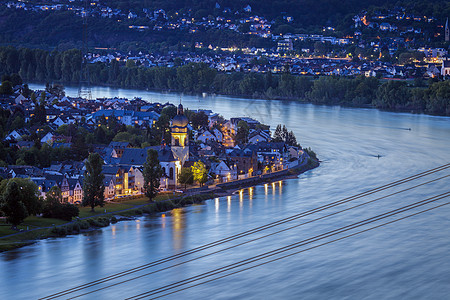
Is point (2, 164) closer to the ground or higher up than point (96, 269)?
higher up

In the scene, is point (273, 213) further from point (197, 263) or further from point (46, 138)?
point (46, 138)

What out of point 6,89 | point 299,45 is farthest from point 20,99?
point 299,45

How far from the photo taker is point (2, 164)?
35.9 feet

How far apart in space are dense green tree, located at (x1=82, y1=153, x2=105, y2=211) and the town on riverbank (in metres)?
0.01

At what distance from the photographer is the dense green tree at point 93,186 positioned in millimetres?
9578

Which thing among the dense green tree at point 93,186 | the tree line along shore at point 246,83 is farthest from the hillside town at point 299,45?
the dense green tree at point 93,186

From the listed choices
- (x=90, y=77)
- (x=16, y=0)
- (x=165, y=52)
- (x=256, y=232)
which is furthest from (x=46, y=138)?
(x=16, y=0)

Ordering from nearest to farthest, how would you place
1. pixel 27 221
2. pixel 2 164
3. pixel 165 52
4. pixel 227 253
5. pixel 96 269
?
1. pixel 96 269
2. pixel 227 253
3. pixel 27 221
4. pixel 2 164
5. pixel 165 52

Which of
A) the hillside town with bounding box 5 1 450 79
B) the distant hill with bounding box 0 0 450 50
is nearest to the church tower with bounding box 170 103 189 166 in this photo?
the hillside town with bounding box 5 1 450 79

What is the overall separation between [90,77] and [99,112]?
13.3 meters

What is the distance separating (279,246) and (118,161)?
4160 millimetres

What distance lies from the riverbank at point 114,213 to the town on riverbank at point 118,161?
0.01 metres

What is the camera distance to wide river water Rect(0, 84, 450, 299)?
7047mm

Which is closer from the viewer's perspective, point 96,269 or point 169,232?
point 96,269
